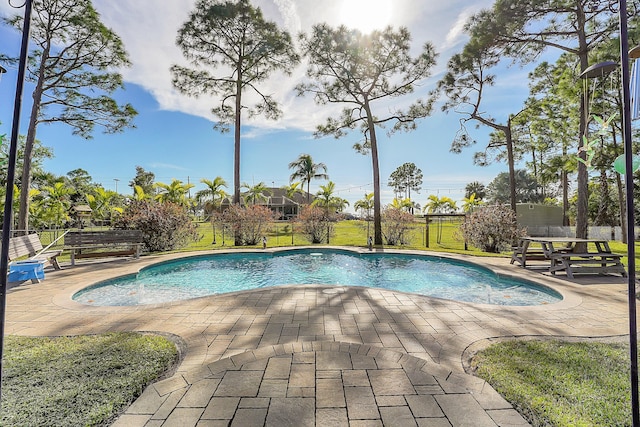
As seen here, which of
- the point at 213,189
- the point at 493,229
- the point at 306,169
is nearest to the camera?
the point at 493,229

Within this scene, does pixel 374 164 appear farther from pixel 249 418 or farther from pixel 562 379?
pixel 249 418

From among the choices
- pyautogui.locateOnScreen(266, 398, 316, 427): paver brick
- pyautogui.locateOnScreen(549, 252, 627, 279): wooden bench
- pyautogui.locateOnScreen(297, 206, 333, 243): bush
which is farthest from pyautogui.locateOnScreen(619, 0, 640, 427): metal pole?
pyautogui.locateOnScreen(297, 206, 333, 243): bush

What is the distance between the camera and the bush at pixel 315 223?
15.3 m

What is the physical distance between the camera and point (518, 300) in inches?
236

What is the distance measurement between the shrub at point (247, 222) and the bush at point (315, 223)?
2046 millimetres

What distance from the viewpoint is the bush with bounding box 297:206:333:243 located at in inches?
601

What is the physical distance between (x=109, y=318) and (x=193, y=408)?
9.76 ft

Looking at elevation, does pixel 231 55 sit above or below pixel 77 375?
above

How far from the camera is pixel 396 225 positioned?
1453 centimetres

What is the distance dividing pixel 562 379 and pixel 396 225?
1216 centimetres

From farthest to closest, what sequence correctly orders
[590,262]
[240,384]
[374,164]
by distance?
[374,164]
[590,262]
[240,384]

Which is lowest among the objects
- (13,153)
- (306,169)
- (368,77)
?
(13,153)

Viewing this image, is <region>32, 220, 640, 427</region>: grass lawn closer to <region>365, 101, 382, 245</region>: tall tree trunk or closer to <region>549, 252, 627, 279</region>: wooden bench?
<region>549, 252, 627, 279</region>: wooden bench

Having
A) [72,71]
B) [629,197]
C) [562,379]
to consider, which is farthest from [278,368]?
[72,71]
